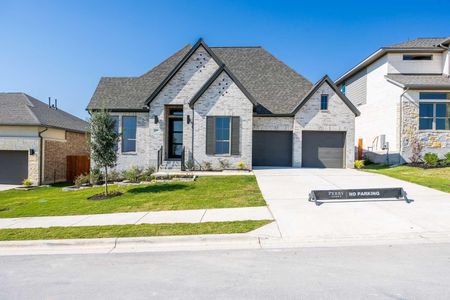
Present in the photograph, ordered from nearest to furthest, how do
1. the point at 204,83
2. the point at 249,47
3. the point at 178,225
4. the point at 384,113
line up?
the point at 178,225
the point at 204,83
the point at 384,113
the point at 249,47

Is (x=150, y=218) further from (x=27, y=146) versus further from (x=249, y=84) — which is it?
(x=27, y=146)

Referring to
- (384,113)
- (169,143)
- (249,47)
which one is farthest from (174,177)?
(384,113)

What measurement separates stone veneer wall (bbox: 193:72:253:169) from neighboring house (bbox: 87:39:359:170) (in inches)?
2.3

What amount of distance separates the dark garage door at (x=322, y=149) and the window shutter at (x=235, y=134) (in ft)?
16.3

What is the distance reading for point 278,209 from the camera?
327 inches

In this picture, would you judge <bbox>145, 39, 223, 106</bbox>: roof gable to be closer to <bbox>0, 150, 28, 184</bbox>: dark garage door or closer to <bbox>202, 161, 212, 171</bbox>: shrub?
<bbox>202, 161, 212, 171</bbox>: shrub

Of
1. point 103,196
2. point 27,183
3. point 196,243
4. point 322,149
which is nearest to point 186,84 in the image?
point 103,196

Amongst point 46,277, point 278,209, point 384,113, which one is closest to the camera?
point 46,277

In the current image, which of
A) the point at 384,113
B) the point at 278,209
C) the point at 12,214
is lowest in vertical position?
the point at 12,214

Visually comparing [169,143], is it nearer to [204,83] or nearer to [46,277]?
[204,83]

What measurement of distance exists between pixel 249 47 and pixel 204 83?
8.32 m

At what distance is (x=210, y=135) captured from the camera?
16.5 meters

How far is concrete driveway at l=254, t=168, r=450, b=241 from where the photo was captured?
6.27 metres

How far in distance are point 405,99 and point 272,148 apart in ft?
32.9
